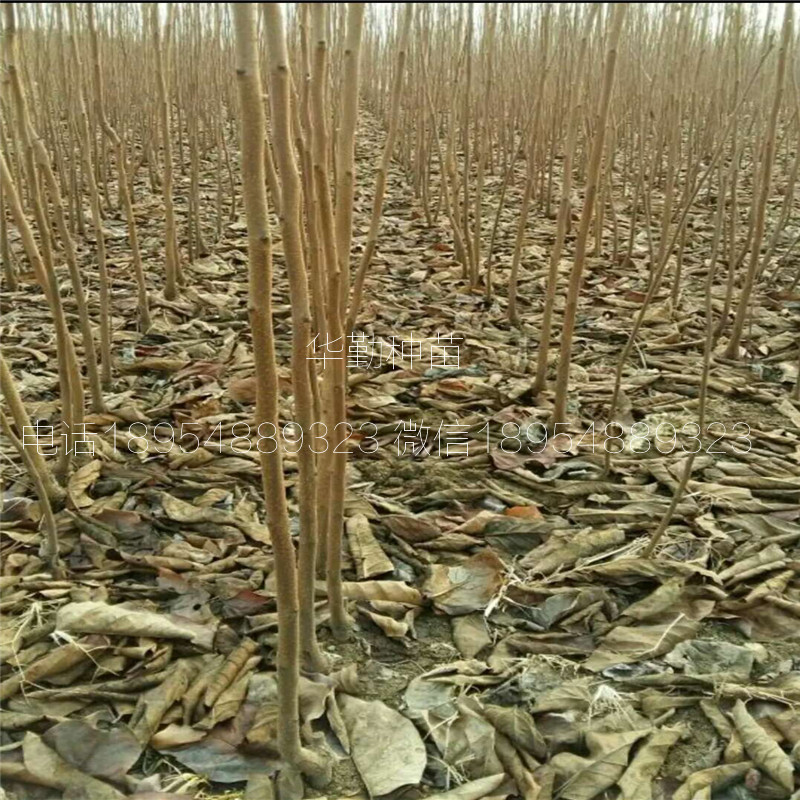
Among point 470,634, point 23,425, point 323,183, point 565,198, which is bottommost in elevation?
point 470,634

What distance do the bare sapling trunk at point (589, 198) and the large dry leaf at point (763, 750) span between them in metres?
0.73

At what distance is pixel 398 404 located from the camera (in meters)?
1.67

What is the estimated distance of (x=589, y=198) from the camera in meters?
1.36

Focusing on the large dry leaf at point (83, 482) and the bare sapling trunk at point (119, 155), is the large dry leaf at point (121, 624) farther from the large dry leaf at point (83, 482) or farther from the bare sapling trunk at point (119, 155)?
the bare sapling trunk at point (119, 155)

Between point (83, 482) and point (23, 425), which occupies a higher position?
point (23, 425)

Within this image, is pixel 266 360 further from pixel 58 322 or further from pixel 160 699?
pixel 58 322

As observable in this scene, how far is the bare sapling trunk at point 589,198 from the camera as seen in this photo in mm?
1231

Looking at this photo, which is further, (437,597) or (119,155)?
(119,155)

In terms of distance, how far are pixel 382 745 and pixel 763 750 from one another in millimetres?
396

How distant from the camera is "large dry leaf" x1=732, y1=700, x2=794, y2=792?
2.69 feet

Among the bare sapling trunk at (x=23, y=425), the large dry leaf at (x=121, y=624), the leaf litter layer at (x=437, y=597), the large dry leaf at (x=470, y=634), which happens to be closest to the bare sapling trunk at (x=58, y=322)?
the bare sapling trunk at (x=23, y=425)

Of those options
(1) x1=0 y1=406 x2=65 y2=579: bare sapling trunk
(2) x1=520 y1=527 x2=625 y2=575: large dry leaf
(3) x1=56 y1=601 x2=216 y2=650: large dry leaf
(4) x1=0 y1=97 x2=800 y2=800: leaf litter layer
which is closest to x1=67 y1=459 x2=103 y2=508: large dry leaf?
(4) x1=0 y1=97 x2=800 y2=800: leaf litter layer

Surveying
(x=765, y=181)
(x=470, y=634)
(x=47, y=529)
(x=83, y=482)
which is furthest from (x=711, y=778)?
(x=765, y=181)

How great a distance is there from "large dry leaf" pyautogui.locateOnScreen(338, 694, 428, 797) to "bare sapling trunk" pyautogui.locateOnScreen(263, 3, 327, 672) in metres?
0.07
